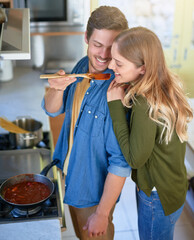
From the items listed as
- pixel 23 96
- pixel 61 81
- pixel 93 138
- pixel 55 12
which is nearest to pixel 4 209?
pixel 93 138

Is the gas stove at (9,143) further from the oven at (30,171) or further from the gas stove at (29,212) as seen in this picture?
the gas stove at (29,212)

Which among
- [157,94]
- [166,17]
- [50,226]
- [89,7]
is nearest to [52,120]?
[89,7]

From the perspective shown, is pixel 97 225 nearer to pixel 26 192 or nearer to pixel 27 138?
pixel 26 192

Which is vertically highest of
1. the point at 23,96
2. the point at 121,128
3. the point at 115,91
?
the point at 115,91

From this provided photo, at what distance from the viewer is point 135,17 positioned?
14.0 feet

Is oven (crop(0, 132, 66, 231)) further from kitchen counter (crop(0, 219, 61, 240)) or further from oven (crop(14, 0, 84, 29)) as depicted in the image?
oven (crop(14, 0, 84, 29))

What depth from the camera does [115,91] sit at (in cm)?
134

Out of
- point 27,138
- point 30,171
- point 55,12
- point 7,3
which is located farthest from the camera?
point 55,12

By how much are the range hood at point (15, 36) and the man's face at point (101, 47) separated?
27 centimetres

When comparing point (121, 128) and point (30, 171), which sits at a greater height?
point (121, 128)

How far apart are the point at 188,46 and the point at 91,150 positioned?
3.51m

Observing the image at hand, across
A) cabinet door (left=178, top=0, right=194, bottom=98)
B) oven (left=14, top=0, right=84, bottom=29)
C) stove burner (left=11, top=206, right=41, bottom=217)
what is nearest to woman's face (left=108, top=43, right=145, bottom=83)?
stove burner (left=11, top=206, right=41, bottom=217)

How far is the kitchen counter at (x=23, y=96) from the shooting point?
8.55 feet

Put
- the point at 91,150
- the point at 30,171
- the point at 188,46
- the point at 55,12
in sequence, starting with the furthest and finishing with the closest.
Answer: the point at 188,46, the point at 55,12, the point at 30,171, the point at 91,150
